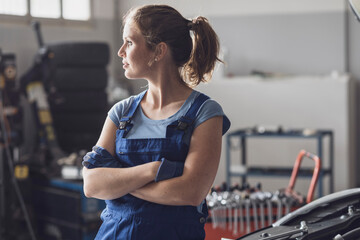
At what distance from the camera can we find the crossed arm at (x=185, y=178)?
5.16 feet

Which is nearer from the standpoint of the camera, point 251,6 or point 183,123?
point 183,123

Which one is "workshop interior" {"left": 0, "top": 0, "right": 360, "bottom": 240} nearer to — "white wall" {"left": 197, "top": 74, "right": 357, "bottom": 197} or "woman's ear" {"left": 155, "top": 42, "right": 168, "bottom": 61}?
"white wall" {"left": 197, "top": 74, "right": 357, "bottom": 197}

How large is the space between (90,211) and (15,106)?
47.6 inches

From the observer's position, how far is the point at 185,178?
1579 mm

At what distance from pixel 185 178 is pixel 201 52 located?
1.31ft

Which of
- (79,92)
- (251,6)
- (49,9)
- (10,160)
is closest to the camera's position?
(10,160)

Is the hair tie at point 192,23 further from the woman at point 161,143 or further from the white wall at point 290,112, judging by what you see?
the white wall at point 290,112

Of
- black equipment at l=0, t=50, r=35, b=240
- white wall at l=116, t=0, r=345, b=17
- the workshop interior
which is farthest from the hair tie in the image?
white wall at l=116, t=0, r=345, b=17

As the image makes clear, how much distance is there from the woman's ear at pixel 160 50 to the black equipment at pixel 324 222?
0.59m

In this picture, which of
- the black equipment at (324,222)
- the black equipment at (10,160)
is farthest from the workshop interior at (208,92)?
the black equipment at (324,222)

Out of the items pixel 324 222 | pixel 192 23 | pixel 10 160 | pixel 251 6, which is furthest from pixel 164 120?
pixel 251 6

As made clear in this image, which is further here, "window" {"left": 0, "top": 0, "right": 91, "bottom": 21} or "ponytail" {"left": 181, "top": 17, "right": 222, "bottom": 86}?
"window" {"left": 0, "top": 0, "right": 91, "bottom": 21}

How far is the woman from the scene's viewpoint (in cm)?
158

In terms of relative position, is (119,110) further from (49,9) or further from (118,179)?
(49,9)
